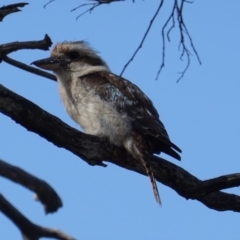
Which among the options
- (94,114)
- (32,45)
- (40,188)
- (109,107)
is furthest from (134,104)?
(40,188)

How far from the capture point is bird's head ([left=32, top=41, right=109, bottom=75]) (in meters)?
6.13

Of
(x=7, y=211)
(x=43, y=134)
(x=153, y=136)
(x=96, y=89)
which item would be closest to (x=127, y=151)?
(x=153, y=136)

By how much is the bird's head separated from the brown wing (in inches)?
9.0

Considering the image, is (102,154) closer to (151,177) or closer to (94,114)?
(151,177)

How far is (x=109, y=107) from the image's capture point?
5.68 meters

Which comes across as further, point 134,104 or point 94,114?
point 134,104

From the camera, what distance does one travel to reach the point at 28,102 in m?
4.48

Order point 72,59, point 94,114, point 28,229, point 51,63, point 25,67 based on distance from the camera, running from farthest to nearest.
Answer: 1. point 72,59
2. point 51,63
3. point 94,114
4. point 25,67
5. point 28,229

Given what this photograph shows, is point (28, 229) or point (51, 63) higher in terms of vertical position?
point (51, 63)

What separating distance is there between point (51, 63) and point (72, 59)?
26cm

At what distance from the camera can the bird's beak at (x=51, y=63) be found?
6039 mm

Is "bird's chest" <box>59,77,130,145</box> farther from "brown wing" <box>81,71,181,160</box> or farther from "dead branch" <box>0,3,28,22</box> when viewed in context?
"dead branch" <box>0,3,28,22</box>

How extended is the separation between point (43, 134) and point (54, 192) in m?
2.44

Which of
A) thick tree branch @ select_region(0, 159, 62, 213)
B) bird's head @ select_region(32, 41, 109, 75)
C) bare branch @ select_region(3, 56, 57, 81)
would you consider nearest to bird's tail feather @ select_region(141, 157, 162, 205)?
bare branch @ select_region(3, 56, 57, 81)
